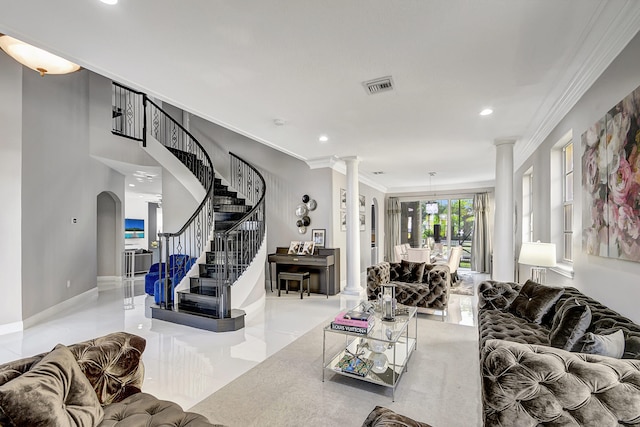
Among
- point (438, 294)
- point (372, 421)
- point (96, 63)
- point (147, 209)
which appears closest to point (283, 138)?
point (96, 63)

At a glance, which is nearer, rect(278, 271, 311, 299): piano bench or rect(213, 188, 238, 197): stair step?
rect(278, 271, 311, 299): piano bench

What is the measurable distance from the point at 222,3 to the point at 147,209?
12304 mm

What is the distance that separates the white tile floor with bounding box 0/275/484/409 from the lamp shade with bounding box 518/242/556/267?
1465 millimetres

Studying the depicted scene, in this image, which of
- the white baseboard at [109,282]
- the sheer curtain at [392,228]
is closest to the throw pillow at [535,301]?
the sheer curtain at [392,228]

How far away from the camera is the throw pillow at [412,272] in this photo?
196 inches

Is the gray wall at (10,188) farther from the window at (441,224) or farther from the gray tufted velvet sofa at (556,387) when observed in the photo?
the window at (441,224)

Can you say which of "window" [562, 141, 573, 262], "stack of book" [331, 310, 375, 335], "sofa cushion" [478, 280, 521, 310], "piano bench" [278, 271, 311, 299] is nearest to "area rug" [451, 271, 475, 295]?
"window" [562, 141, 573, 262]

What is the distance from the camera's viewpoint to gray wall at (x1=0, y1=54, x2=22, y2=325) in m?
3.97

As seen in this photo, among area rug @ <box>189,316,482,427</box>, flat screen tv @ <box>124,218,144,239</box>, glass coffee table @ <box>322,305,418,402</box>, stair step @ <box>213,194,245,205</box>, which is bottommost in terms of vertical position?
area rug @ <box>189,316,482,427</box>

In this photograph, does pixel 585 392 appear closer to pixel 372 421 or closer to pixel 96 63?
pixel 372 421

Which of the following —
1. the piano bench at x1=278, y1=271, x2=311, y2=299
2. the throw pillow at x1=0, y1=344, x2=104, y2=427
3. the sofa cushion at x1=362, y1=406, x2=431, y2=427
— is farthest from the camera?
the piano bench at x1=278, y1=271, x2=311, y2=299

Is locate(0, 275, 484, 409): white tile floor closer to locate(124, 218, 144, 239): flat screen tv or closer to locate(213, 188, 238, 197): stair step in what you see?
locate(213, 188, 238, 197): stair step

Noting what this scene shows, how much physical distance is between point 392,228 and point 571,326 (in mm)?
8507

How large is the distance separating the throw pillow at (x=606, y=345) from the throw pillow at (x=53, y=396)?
244cm
